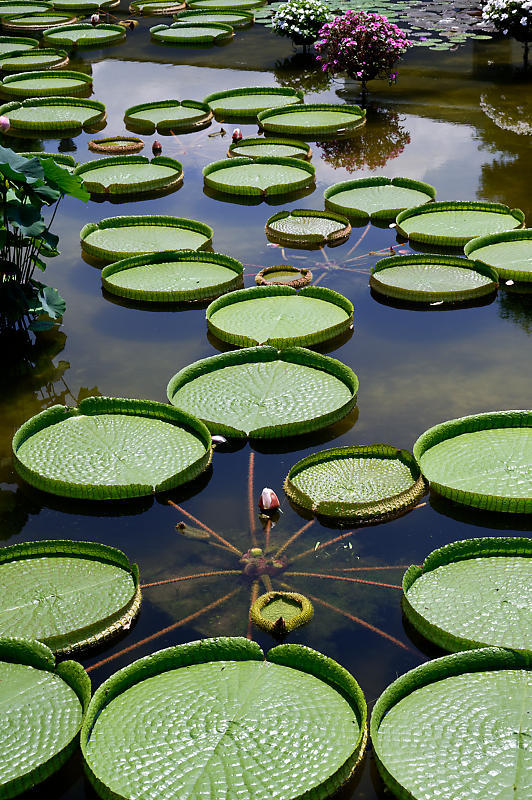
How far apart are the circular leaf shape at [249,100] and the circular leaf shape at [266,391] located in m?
5.19

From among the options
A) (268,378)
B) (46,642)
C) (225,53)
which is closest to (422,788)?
(46,642)

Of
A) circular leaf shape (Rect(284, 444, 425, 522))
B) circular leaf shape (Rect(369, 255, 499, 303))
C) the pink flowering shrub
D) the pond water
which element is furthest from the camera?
the pink flowering shrub

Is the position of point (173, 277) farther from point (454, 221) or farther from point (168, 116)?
point (168, 116)

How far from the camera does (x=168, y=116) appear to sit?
8.97m

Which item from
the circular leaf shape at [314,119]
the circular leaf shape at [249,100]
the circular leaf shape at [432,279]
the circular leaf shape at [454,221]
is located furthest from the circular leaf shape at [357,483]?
the circular leaf shape at [249,100]

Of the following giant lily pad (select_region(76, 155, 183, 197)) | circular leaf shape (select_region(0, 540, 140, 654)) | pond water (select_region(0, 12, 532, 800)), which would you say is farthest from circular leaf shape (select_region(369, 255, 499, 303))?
circular leaf shape (select_region(0, 540, 140, 654))

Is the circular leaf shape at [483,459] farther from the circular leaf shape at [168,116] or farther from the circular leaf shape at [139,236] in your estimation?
the circular leaf shape at [168,116]

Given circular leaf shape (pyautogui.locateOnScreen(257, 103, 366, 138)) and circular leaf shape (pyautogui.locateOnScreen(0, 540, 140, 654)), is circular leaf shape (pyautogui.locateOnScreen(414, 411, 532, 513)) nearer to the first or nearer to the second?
circular leaf shape (pyautogui.locateOnScreen(0, 540, 140, 654))

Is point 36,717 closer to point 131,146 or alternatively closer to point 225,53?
point 131,146

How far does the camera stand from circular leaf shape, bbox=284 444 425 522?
354cm

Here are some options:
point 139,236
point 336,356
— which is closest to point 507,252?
point 336,356

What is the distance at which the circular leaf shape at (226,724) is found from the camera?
246 centimetres

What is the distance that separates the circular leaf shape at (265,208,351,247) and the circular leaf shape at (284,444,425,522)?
2.64 metres

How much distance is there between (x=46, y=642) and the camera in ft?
9.79
